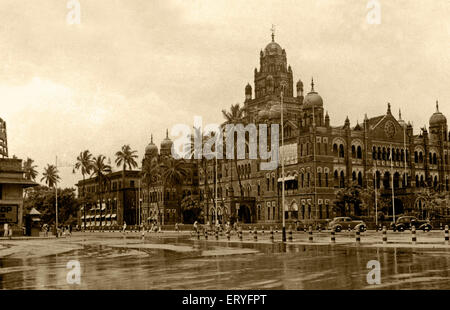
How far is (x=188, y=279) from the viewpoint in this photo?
45.6 ft

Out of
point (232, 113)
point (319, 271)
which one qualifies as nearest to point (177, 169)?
point (232, 113)

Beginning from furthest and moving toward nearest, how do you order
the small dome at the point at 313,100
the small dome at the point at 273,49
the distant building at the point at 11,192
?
the small dome at the point at 273,49 < the small dome at the point at 313,100 < the distant building at the point at 11,192

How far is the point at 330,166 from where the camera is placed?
77750 mm

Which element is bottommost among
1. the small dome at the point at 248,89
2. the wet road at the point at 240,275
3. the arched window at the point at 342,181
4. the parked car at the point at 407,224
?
the parked car at the point at 407,224

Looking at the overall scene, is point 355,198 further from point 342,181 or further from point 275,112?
point 275,112

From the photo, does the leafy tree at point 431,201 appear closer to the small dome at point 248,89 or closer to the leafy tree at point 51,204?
the small dome at point 248,89

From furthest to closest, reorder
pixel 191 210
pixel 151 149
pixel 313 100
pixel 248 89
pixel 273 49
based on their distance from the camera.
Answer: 1. pixel 151 149
2. pixel 248 89
3. pixel 273 49
4. pixel 191 210
5. pixel 313 100

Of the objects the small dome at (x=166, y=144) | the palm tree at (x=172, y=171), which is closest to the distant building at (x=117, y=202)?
the small dome at (x=166, y=144)

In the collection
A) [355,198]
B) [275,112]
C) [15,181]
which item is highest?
[275,112]

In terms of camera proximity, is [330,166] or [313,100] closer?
[330,166]

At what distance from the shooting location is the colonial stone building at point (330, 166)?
7719cm

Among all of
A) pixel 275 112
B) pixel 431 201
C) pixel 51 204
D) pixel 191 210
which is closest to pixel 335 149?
pixel 431 201
